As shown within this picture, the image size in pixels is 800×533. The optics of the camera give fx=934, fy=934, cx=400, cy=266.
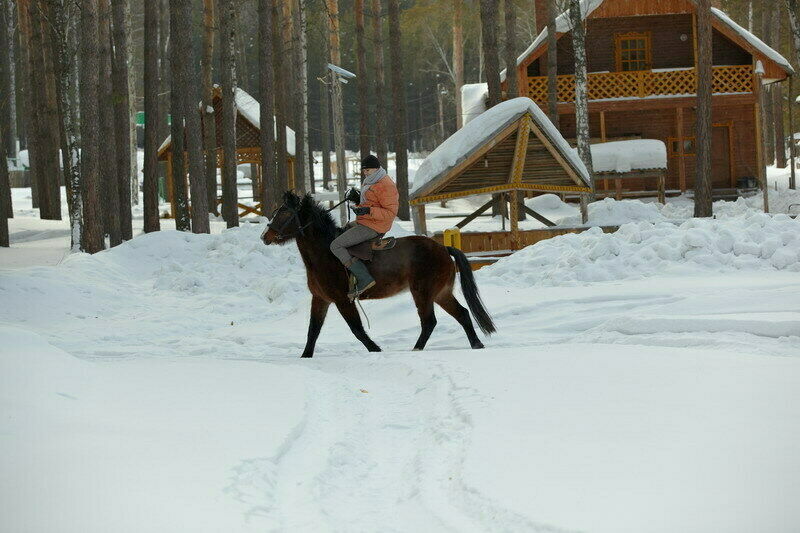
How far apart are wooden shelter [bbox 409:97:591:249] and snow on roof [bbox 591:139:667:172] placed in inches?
435

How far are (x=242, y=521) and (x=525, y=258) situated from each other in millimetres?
10900

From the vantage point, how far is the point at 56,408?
5.80 metres

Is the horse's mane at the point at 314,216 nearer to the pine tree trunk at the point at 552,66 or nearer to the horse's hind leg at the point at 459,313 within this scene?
the horse's hind leg at the point at 459,313

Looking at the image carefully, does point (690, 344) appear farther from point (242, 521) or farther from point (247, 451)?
point (242, 521)

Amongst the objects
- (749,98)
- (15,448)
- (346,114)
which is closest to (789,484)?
(15,448)

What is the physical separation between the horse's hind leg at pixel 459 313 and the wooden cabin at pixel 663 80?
78.5 ft

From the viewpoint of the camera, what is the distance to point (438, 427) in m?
6.29

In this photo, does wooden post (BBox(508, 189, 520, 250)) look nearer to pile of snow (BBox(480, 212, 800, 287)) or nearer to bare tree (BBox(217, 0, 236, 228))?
pile of snow (BBox(480, 212, 800, 287))

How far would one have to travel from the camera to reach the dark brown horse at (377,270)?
394 inches

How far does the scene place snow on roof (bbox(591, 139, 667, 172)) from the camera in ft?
97.0

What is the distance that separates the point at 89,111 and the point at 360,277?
11954mm

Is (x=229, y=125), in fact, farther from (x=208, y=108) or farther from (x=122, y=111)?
(x=208, y=108)

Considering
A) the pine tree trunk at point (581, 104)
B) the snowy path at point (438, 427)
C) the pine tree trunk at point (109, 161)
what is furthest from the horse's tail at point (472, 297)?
the pine tree trunk at point (581, 104)

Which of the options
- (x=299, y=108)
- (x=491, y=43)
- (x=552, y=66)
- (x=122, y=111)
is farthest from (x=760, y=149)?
(x=122, y=111)
